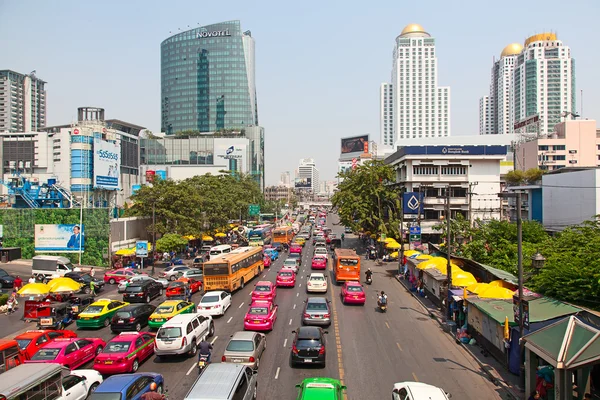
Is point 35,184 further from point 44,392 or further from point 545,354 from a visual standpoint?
point 545,354

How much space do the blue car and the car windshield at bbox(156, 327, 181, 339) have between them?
4.18m

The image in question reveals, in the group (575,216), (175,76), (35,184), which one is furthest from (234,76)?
(575,216)

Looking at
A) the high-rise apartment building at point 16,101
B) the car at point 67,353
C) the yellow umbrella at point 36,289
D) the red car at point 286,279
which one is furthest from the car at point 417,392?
the high-rise apartment building at point 16,101

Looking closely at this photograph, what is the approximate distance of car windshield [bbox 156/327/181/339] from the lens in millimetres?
18062

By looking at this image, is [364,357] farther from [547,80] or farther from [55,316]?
[547,80]

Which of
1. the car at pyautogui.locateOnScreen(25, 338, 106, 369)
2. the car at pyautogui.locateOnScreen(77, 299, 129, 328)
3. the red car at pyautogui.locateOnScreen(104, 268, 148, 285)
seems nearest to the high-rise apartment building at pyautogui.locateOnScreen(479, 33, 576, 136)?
the red car at pyautogui.locateOnScreen(104, 268, 148, 285)

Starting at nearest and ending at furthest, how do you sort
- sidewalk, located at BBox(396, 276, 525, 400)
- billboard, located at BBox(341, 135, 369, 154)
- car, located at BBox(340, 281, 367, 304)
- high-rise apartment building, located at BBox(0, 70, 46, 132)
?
sidewalk, located at BBox(396, 276, 525, 400), car, located at BBox(340, 281, 367, 304), billboard, located at BBox(341, 135, 369, 154), high-rise apartment building, located at BBox(0, 70, 46, 132)

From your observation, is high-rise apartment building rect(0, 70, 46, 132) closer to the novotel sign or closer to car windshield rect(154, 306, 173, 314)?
the novotel sign

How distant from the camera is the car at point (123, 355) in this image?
16.4 metres

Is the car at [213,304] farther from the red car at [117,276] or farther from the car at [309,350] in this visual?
the red car at [117,276]

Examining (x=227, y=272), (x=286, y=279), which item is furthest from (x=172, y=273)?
(x=286, y=279)

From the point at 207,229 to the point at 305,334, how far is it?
51.4 m

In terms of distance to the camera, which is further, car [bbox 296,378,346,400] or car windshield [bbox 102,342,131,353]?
car windshield [bbox 102,342,131,353]

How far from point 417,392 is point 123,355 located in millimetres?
10561
